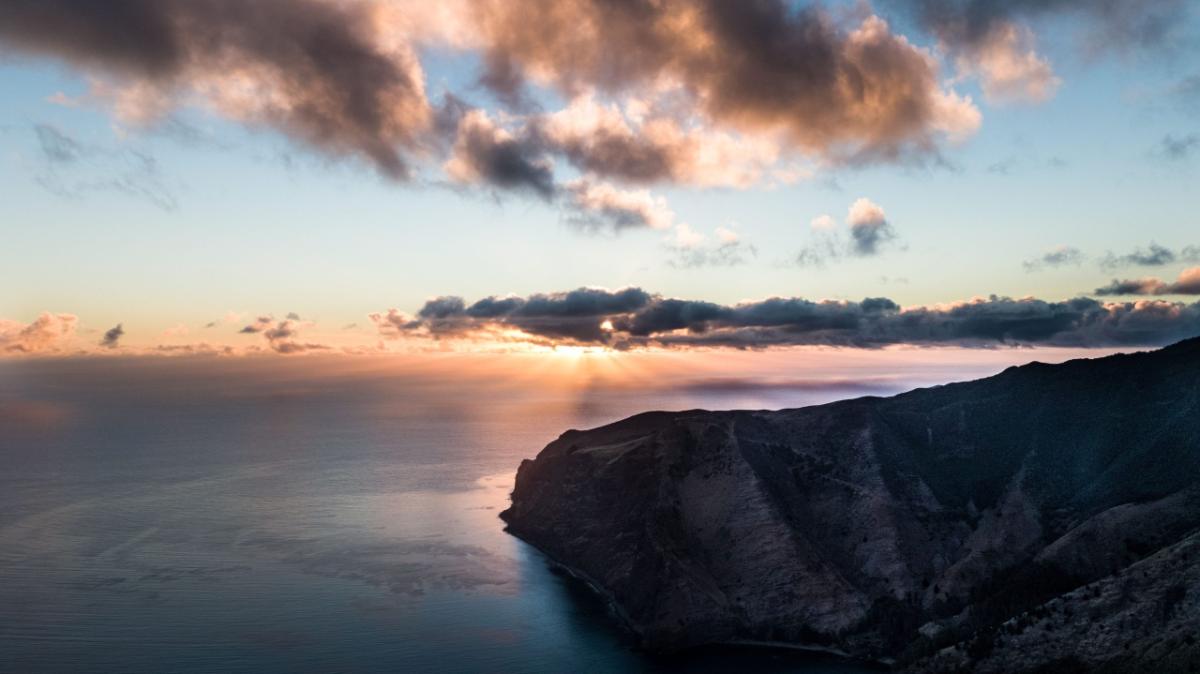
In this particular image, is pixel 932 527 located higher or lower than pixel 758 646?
higher

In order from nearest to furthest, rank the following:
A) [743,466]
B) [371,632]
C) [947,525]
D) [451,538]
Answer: [371,632] < [947,525] < [743,466] < [451,538]

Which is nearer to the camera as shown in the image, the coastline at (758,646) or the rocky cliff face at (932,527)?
the rocky cliff face at (932,527)

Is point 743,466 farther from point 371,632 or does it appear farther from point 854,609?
point 371,632

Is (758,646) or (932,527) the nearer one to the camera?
(758,646)

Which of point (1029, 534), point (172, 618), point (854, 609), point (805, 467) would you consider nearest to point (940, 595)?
point (854, 609)

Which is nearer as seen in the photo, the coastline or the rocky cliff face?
the rocky cliff face

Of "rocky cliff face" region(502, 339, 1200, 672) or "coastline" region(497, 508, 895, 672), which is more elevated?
"rocky cliff face" region(502, 339, 1200, 672)

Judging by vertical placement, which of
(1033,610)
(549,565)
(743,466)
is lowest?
(549,565)

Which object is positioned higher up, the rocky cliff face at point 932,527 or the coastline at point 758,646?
the rocky cliff face at point 932,527
